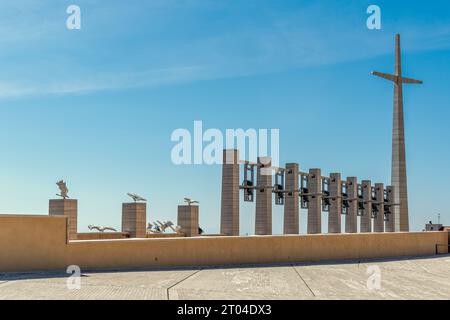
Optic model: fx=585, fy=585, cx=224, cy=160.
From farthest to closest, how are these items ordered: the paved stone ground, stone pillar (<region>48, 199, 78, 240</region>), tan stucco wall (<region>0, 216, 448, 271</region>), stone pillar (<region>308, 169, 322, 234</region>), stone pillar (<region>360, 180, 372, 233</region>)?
stone pillar (<region>360, 180, 372, 233</region>), stone pillar (<region>308, 169, 322, 234</region>), stone pillar (<region>48, 199, 78, 240</region>), tan stucco wall (<region>0, 216, 448, 271</region>), the paved stone ground

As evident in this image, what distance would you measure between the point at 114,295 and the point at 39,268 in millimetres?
4987

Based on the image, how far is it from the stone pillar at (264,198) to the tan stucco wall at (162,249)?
53.8 ft

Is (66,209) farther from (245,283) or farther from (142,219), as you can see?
(245,283)

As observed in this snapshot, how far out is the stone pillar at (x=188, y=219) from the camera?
36.3 meters

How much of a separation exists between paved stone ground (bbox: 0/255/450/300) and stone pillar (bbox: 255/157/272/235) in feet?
65.4

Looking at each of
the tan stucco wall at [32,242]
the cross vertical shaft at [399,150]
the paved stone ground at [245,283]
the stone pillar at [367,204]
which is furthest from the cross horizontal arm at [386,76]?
the tan stucco wall at [32,242]

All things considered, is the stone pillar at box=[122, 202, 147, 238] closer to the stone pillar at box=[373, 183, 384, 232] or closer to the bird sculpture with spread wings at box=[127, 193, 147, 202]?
the bird sculpture with spread wings at box=[127, 193, 147, 202]

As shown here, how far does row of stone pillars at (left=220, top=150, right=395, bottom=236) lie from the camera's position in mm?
36062

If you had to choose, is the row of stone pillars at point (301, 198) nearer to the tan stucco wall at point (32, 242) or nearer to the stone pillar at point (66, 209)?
the stone pillar at point (66, 209)

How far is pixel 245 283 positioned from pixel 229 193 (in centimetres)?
2109

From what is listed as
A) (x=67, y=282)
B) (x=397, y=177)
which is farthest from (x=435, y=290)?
(x=397, y=177)

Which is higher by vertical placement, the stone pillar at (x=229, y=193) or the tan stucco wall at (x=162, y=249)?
the stone pillar at (x=229, y=193)

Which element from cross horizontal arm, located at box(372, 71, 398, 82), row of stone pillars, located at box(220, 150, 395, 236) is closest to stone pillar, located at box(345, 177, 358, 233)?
row of stone pillars, located at box(220, 150, 395, 236)

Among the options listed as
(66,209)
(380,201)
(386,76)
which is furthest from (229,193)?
(380,201)
